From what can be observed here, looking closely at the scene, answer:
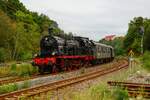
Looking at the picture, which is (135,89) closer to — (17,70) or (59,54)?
(59,54)

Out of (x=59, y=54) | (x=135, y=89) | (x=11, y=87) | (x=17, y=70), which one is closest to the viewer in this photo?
(x=135, y=89)

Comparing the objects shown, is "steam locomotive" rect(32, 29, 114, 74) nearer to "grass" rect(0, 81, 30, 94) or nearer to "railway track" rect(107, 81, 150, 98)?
"grass" rect(0, 81, 30, 94)

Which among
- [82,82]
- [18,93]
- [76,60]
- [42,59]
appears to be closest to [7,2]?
[76,60]

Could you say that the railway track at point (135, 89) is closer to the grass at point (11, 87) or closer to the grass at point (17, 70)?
the grass at point (11, 87)

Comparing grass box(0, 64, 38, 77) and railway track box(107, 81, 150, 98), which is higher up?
railway track box(107, 81, 150, 98)

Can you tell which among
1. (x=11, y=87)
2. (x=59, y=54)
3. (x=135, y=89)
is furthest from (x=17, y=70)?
(x=135, y=89)

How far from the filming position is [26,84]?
830 inches

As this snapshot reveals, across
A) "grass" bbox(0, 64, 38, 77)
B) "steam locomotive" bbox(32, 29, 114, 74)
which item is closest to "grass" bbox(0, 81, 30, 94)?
"grass" bbox(0, 64, 38, 77)

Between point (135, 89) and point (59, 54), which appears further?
point (59, 54)

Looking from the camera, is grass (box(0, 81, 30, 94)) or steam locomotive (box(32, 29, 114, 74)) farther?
steam locomotive (box(32, 29, 114, 74))

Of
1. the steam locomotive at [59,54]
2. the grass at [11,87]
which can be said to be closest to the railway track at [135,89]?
the grass at [11,87]

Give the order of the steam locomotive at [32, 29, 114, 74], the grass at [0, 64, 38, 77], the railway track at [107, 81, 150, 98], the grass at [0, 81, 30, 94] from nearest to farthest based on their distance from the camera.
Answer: the railway track at [107, 81, 150, 98]
the grass at [0, 81, 30, 94]
the grass at [0, 64, 38, 77]
the steam locomotive at [32, 29, 114, 74]

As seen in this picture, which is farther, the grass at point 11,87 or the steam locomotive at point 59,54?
the steam locomotive at point 59,54

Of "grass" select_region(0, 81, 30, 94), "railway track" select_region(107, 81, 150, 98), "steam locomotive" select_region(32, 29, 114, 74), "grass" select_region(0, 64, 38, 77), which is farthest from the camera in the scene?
"steam locomotive" select_region(32, 29, 114, 74)
